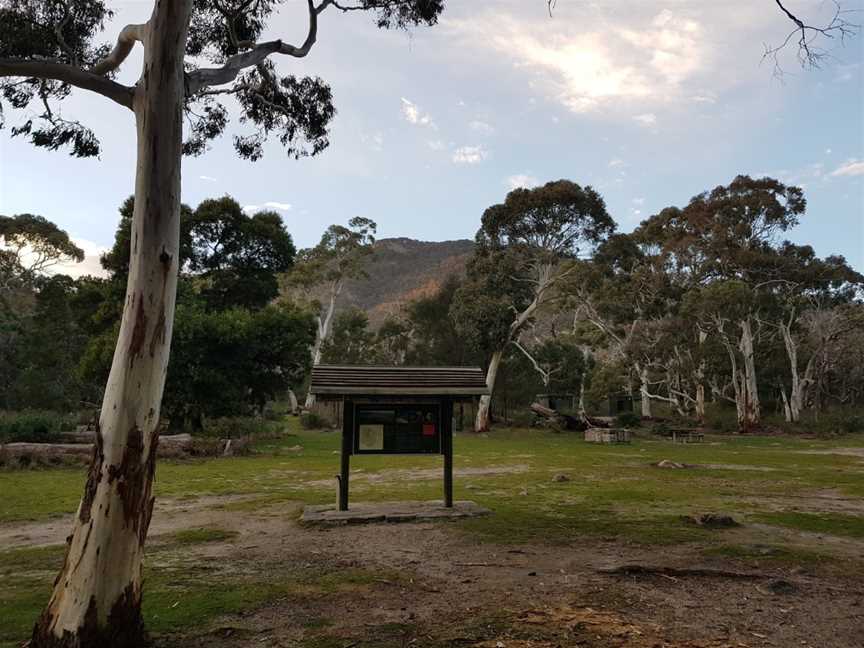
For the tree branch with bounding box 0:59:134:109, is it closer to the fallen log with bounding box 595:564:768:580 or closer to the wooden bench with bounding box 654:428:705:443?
the fallen log with bounding box 595:564:768:580

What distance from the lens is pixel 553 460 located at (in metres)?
18.4

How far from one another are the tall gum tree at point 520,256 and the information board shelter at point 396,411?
79.3ft

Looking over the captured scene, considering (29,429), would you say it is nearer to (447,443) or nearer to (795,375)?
(447,443)

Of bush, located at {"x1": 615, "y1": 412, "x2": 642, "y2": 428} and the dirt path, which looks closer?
the dirt path

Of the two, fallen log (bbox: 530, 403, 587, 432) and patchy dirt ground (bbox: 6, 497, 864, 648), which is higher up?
patchy dirt ground (bbox: 6, 497, 864, 648)

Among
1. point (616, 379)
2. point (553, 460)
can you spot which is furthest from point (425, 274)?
point (553, 460)

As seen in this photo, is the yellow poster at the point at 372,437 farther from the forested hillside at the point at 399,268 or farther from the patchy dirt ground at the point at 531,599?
the forested hillside at the point at 399,268

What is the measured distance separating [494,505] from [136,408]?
7100 millimetres

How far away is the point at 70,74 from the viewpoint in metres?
5.39

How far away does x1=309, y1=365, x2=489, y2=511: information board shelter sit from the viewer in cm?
916

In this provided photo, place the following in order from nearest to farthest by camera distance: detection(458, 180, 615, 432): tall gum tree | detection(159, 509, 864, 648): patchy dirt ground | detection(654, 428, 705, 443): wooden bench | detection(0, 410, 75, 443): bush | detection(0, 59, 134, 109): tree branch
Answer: detection(159, 509, 864, 648): patchy dirt ground < detection(0, 59, 134, 109): tree branch < detection(0, 410, 75, 443): bush < detection(654, 428, 705, 443): wooden bench < detection(458, 180, 615, 432): tall gum tree

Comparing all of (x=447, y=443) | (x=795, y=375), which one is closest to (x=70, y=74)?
(x=447, y=443)

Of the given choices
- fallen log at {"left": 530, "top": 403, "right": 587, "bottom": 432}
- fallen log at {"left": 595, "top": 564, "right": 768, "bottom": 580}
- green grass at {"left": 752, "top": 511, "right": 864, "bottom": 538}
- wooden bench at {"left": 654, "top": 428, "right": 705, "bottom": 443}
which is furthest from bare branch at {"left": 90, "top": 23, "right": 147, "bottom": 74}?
fallen log at {"left": 530, "top": 403, "right": 587, "bottom": 432}

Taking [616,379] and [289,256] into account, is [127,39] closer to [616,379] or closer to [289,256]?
[289,256]
